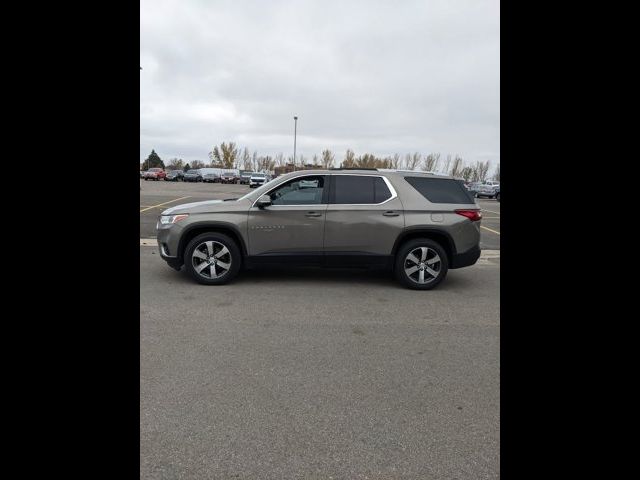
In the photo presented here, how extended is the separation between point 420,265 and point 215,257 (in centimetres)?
310

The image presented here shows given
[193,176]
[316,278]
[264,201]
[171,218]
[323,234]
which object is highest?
[193,176]

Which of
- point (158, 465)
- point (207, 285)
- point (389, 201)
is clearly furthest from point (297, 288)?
point (158, 465)

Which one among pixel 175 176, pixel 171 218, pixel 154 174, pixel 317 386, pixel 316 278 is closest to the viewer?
pixel 317 386

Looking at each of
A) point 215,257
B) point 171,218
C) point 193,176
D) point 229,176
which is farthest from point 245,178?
point 215,257

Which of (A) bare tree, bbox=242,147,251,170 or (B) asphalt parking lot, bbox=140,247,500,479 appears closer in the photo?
(B) asphalt parking lot, bbox=140,247,500,479

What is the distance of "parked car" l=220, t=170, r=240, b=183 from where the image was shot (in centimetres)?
5666

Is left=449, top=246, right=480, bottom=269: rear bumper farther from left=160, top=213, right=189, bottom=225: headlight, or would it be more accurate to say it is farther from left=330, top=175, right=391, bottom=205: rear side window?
left=160, top=213, right=189, bottom=225: headlight

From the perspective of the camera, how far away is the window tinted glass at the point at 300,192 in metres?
6.43

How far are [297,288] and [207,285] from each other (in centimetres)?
136

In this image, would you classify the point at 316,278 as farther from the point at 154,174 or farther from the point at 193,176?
the point at 193,176

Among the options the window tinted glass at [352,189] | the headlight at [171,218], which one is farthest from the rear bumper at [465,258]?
the headlight at [171,218]

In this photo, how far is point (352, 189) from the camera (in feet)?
21.3

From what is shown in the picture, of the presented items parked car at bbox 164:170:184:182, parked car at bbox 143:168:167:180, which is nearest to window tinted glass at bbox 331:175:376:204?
parked car at bbox 143:168:167:180
